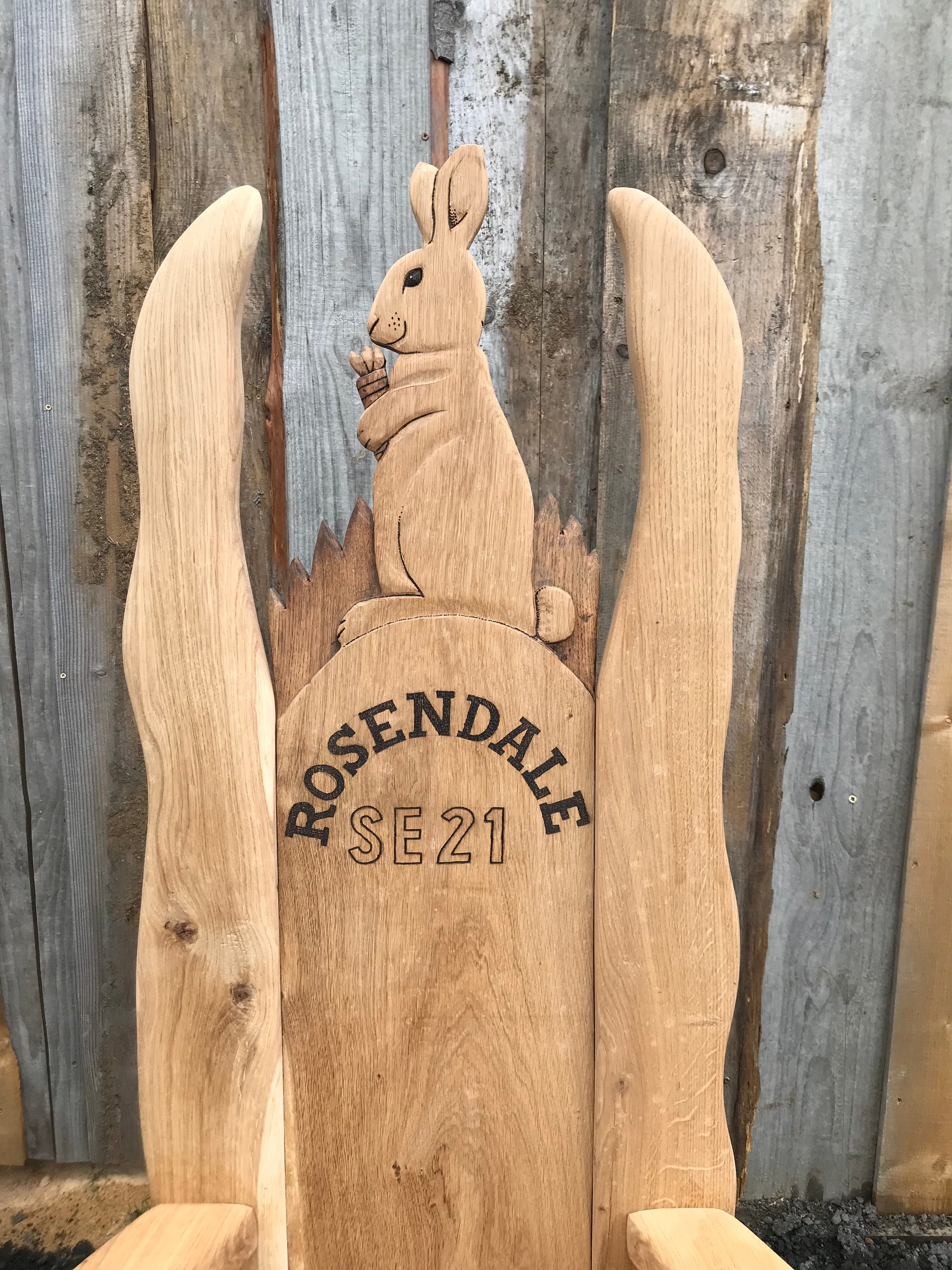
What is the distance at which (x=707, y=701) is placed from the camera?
74 centimetres

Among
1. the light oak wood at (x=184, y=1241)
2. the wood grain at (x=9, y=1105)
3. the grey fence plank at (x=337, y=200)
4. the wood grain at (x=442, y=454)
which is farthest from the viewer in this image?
the wood grain at (x=9, y=1105)

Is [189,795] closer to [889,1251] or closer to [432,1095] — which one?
[432,1095]

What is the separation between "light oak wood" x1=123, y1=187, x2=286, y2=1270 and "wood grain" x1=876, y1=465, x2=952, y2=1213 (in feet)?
3.10

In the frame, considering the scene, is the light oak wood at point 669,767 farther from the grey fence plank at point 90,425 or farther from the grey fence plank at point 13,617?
the grey fence plank at point 13,617

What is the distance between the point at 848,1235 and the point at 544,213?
1.60 m

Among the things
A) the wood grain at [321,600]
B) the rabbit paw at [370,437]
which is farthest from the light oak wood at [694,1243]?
the rabbit paw at [370,437]

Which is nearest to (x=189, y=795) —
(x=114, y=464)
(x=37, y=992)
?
(x=114, y=464)

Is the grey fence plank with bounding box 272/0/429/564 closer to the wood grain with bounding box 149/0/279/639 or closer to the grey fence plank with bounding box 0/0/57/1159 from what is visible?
the wood grain with bounding box 149/0/279/639

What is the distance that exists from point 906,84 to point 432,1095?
1389 mm

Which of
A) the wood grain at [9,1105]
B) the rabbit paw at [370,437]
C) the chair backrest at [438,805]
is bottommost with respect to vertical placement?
the wood grain at [9,1105]

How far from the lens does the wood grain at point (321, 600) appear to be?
0.75m

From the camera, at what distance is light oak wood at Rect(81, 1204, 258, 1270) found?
62cm

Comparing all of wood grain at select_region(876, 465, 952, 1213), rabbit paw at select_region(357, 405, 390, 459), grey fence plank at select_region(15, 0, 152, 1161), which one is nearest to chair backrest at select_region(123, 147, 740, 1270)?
rabbit paw at select_region(357, 405, 390, 459)

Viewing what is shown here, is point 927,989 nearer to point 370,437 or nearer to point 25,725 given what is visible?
point 370,437
